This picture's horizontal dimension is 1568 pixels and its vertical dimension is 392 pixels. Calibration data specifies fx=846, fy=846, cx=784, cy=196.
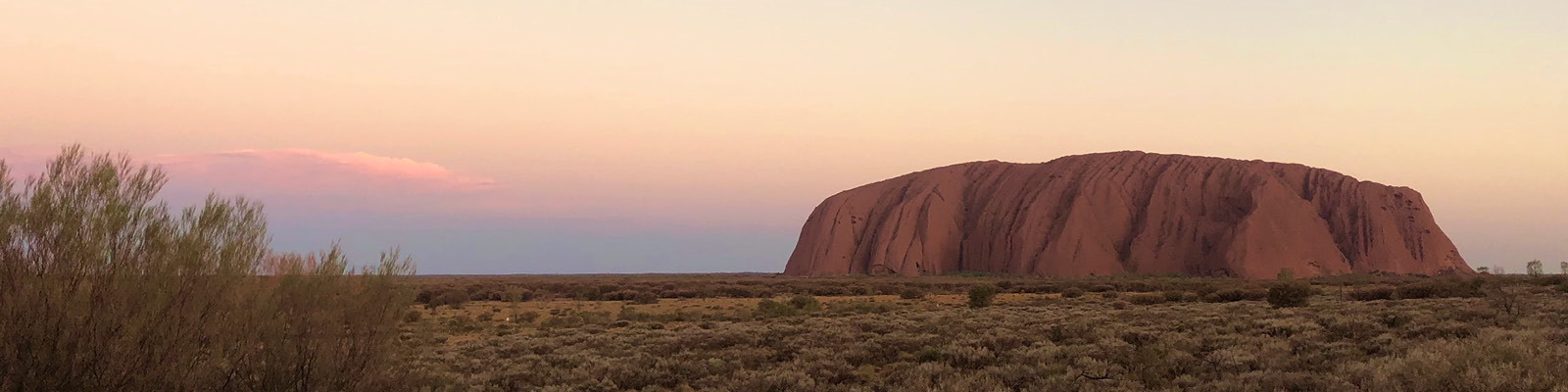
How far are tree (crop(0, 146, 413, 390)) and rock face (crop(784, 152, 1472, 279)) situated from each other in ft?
243

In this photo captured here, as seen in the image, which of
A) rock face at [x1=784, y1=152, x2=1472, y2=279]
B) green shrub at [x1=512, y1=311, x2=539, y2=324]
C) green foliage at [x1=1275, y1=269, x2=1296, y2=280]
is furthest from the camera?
rock face at [x1=784, y1=152, x2=1472, y2=279]

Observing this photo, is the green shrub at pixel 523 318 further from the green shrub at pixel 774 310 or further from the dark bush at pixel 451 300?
the dark bush at pixel 451 300

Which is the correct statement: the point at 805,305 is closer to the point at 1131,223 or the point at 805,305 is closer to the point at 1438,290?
the point at 1438,290

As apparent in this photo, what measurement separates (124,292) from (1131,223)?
8389 cm

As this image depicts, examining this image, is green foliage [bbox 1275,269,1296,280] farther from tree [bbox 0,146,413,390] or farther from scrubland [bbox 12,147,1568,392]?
tree [bbox 0,146,413,390]

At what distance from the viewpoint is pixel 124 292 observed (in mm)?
6957

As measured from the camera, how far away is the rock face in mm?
73750

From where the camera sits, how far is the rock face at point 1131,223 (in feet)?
242

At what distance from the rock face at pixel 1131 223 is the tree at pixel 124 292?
74.0 meters

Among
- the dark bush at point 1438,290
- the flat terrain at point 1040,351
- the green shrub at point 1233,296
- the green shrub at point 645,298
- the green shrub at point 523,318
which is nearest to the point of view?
the flat terrain at point 1040,351

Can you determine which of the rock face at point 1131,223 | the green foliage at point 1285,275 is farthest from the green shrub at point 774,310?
the rock face at point 1131,223

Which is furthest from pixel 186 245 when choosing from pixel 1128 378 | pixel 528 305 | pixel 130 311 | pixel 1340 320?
pixel 528 305

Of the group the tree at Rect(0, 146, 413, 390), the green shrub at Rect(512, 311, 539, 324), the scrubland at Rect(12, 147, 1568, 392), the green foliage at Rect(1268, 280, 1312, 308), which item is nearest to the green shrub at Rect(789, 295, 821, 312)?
the scrubland at Rect(12, 147, 1568, 392)

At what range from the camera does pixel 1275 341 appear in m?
14.6
